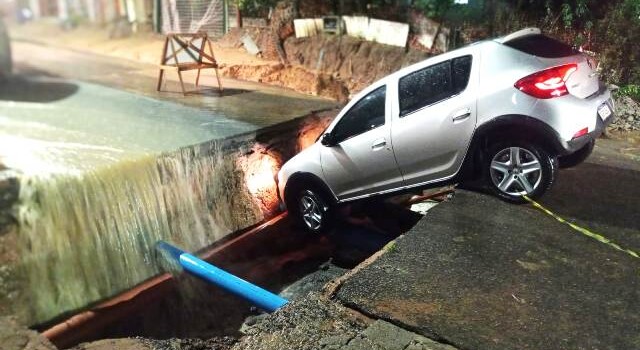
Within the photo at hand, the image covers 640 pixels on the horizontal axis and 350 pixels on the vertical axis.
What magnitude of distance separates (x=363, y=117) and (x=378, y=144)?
1.31 feet

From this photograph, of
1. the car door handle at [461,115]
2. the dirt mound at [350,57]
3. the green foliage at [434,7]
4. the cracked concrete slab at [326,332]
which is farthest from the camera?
the dirt mound at [350,57]

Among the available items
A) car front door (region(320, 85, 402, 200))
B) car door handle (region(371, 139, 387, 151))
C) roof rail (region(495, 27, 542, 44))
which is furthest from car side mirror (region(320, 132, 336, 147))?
roof rail (region(495, 27, 542, 44))

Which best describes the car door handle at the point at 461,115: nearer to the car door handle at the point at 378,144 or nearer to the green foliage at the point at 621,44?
the car door handle at the point at 378,144

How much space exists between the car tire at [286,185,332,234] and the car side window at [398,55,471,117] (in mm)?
1600

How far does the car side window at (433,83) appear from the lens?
4504 millimetres

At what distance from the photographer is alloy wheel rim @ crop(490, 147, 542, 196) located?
4.36 meters

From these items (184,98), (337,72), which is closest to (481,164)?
(184,98)

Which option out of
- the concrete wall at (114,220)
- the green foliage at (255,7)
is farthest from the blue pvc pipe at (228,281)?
the green foliage at (255,7)

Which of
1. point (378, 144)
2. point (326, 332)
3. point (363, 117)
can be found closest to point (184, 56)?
point (363, 117)

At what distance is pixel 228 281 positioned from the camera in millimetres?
4570

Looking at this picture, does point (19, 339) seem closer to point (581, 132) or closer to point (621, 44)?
point (581, 132)

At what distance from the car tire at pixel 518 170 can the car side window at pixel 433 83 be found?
712 mm

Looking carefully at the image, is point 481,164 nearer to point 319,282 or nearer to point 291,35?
point 319,282

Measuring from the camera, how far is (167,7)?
11.6 metres
